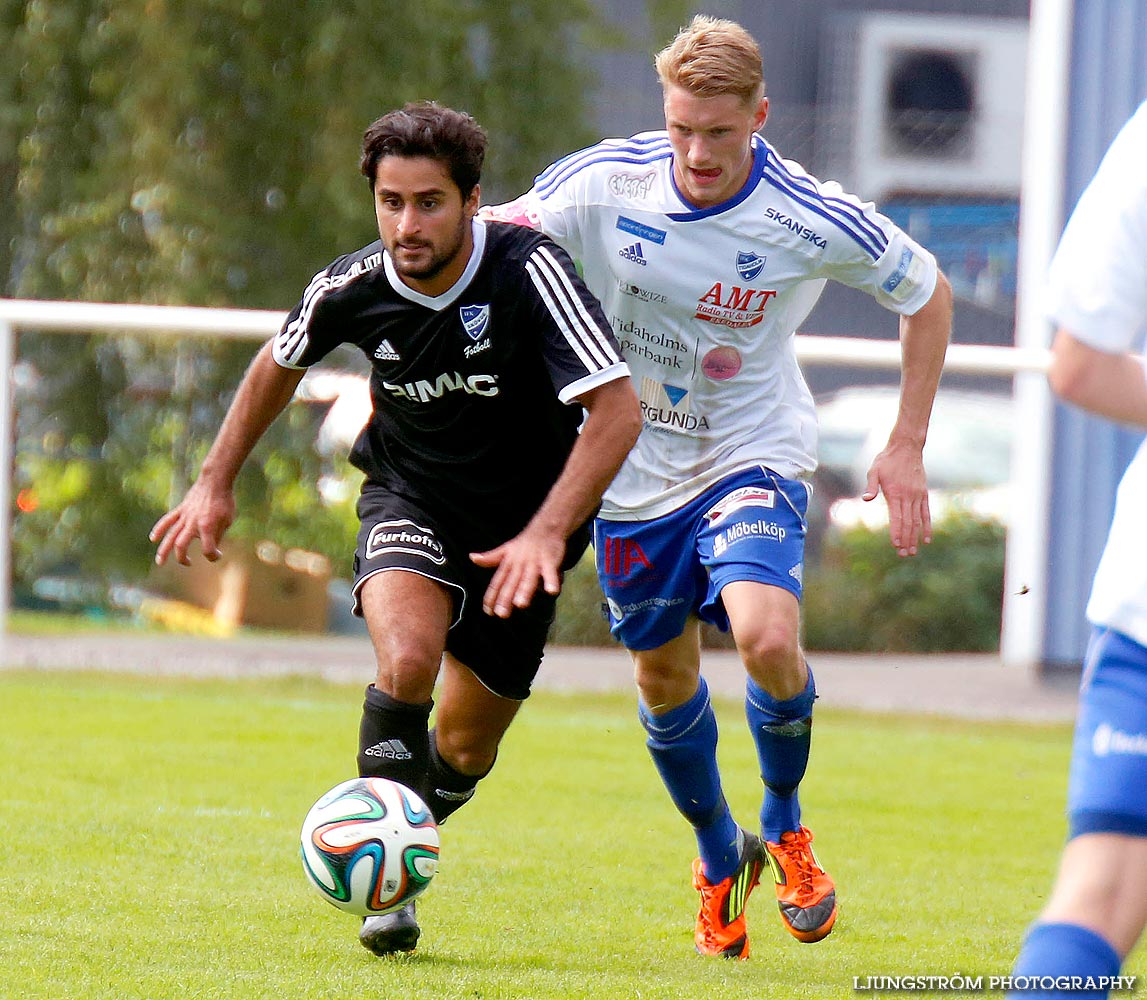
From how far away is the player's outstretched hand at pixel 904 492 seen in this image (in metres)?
4.68

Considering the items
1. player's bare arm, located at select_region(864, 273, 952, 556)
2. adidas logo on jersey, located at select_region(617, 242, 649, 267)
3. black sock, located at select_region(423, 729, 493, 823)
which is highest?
adidas logo on jersey, located at select_region(617, 242, 649, 267)

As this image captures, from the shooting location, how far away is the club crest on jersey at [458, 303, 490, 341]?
4312 millimetres

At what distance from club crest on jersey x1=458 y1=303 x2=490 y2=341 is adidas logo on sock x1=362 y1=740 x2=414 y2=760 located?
0.98m

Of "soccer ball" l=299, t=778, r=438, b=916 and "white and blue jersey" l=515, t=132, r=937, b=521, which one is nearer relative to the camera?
"soccer ball" l=299, t=778, r=438, b=916

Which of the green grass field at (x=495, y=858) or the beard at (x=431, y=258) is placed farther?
the beard at (x=431, y=258)

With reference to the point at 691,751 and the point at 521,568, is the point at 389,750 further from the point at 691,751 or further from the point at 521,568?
the point at 691,751

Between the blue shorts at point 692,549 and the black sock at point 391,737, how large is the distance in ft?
2.79

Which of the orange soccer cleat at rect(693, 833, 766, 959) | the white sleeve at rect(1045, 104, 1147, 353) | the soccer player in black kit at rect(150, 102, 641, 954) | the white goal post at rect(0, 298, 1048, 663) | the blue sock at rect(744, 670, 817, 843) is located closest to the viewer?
the white sleeve at rect(1045, 104, 1147, 353)

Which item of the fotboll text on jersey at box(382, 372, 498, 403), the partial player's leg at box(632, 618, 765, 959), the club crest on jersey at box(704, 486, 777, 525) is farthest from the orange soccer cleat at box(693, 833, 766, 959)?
the fotboll text on jersey at box(382, 372, 498, 403)

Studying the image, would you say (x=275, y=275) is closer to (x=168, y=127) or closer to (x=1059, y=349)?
(x=168, y=127)

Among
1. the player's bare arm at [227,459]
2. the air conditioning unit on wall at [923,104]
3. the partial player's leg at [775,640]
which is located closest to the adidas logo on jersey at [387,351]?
the player's bare arm at [227,459]

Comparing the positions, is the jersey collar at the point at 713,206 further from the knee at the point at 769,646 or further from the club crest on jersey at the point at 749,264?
the knee at the point at 769,646

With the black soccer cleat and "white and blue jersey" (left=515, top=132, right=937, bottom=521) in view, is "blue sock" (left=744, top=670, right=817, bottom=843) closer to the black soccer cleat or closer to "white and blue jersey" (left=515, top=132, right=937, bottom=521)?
"white and blue jersey" (left=515, top=132, right=937, bottom=521)

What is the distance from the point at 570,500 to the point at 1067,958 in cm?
196
